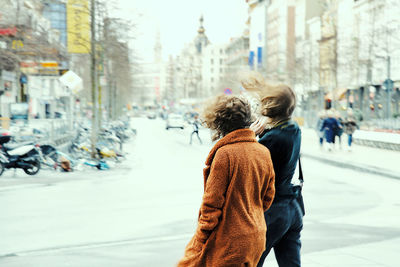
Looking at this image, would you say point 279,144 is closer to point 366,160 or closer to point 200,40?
point 366,160

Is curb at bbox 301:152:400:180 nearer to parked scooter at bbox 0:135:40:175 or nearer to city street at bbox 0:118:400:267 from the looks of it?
city street at bbox 0:118:400:267

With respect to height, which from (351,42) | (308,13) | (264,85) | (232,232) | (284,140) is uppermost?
(308,13)

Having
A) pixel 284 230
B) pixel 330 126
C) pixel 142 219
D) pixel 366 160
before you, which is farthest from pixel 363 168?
pixel 284 230

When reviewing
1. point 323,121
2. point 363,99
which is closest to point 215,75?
point 363,99

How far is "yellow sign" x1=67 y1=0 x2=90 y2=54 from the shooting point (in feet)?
63.3

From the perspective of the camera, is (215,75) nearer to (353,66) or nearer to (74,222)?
A: (353,66)

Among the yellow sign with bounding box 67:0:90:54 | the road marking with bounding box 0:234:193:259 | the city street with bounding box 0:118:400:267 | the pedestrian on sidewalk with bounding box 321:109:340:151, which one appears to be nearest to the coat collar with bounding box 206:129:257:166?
the city street with bounding box 0:118:400:267

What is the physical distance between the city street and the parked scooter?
25 cm

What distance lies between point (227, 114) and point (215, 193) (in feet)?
1.38

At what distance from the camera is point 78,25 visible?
772 inches

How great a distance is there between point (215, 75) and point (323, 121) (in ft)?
506

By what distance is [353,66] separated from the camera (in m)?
46.0

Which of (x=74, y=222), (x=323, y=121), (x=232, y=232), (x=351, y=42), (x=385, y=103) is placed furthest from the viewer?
(x=351, y=42)

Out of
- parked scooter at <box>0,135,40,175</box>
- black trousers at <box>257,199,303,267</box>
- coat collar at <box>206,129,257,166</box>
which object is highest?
coat collar at <box>206,129,257,166</box>
